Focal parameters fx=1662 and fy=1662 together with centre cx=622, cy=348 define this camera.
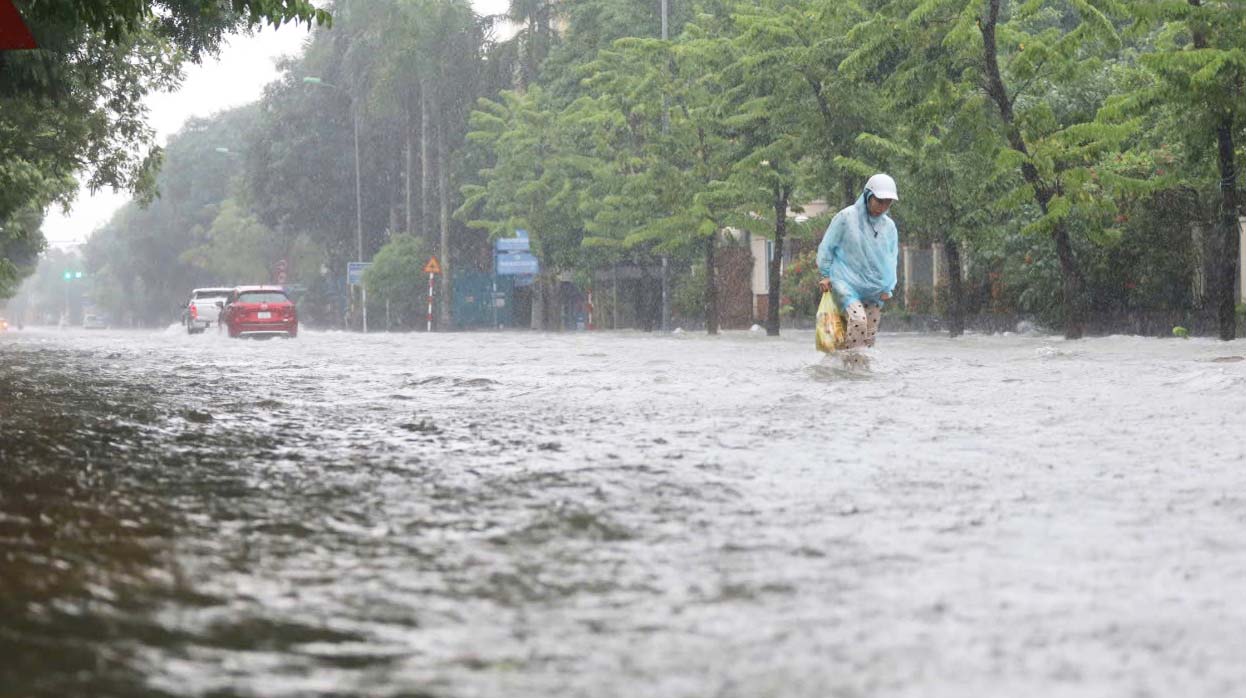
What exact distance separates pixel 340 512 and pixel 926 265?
33542 millimetres

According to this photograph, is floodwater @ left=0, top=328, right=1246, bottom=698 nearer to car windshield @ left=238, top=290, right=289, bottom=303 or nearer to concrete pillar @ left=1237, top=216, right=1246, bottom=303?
concrete pillar @ left=1237, top=216, right=1246, bottom=303

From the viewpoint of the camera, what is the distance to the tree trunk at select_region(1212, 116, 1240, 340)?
21.6m

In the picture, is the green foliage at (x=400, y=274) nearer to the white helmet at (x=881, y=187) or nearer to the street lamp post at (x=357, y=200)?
the street lamp post at (x=357, y=200)

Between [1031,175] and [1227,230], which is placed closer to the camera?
[1227,230]

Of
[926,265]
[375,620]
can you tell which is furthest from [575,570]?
[926,265]

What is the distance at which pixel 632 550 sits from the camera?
17.3 feet

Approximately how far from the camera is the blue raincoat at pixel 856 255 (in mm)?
14758

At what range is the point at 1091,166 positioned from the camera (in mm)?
26391

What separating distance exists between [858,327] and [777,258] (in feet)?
62.3

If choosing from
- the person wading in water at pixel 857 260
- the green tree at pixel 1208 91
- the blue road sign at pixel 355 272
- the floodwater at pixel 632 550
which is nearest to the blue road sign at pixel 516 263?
the blue road sign at pixel 355 272

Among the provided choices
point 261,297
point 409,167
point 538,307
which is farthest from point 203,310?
point 409,167

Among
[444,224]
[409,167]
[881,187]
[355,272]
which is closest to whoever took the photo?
[881,187]

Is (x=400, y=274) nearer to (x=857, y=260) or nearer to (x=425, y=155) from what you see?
(x=425, y=155)

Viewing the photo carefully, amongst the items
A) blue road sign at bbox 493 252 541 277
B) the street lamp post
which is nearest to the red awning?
blue road sign at bbox 493 252 541 277
